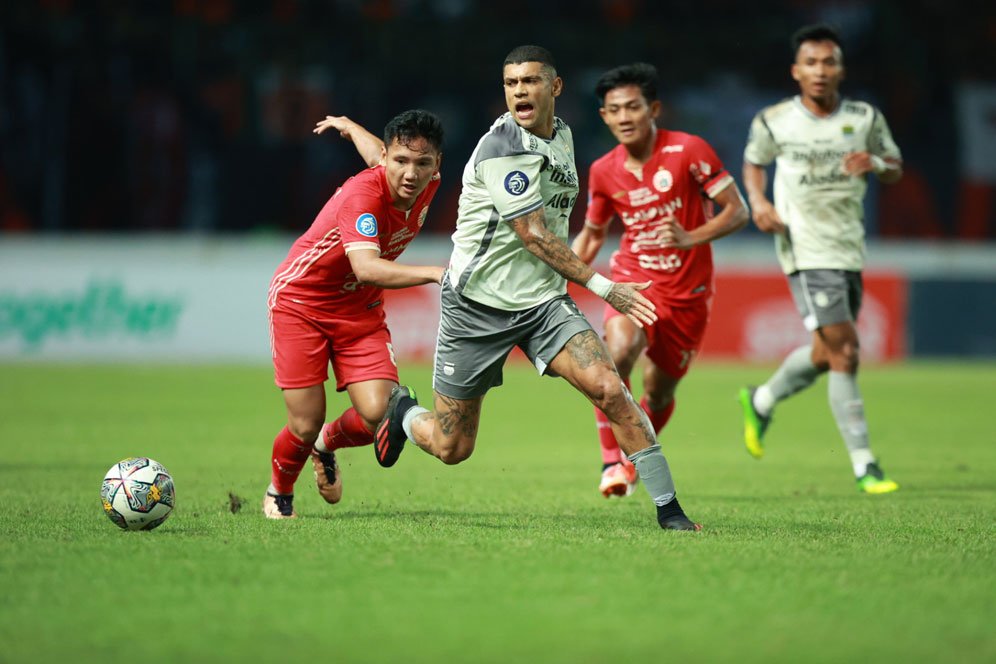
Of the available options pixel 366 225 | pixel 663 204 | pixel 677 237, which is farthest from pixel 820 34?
pixel 366 225

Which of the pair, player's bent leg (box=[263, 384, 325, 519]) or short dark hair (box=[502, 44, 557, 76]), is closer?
short dark hair (box=[502, 44, 557, 76])

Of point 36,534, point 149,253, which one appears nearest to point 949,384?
point 149,253

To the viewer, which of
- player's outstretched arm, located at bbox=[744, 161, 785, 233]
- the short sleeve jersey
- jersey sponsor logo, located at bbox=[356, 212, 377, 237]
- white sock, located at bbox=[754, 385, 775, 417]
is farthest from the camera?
white sock, located at bbox=[754, 385, 775, 417]

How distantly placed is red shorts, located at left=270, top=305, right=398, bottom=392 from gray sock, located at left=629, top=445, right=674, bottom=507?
1.50 meters

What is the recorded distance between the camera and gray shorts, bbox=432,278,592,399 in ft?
19.9

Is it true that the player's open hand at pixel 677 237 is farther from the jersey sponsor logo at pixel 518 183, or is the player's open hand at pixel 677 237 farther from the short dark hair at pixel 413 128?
the jersey sponsor logo at pixel 518 183

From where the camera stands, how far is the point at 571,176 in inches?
239

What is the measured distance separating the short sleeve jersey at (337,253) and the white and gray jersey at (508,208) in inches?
22.2

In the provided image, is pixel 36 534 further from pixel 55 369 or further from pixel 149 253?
pixel 149 253

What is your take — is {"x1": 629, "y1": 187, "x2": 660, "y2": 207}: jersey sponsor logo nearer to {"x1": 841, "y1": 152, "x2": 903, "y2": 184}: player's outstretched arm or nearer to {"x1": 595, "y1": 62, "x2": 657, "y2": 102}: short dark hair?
{"x1": 595, "y1": 62, "x2": 657, "y2": 102}: short dark hair

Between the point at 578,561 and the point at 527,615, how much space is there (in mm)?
960

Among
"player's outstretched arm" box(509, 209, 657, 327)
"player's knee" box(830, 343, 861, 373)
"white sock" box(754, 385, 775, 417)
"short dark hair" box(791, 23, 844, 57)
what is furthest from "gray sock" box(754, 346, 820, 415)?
"player's outstretched arm" box(509, 209, 657, 327)

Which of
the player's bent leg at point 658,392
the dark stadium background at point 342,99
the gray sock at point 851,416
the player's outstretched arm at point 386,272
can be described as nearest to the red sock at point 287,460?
the player's outstretched arm at point 386,272

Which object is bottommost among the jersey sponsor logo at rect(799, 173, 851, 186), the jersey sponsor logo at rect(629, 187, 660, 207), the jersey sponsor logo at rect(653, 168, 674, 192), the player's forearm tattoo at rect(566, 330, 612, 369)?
the player's forearm tattoo at rect(566, 330, 612, 369)
